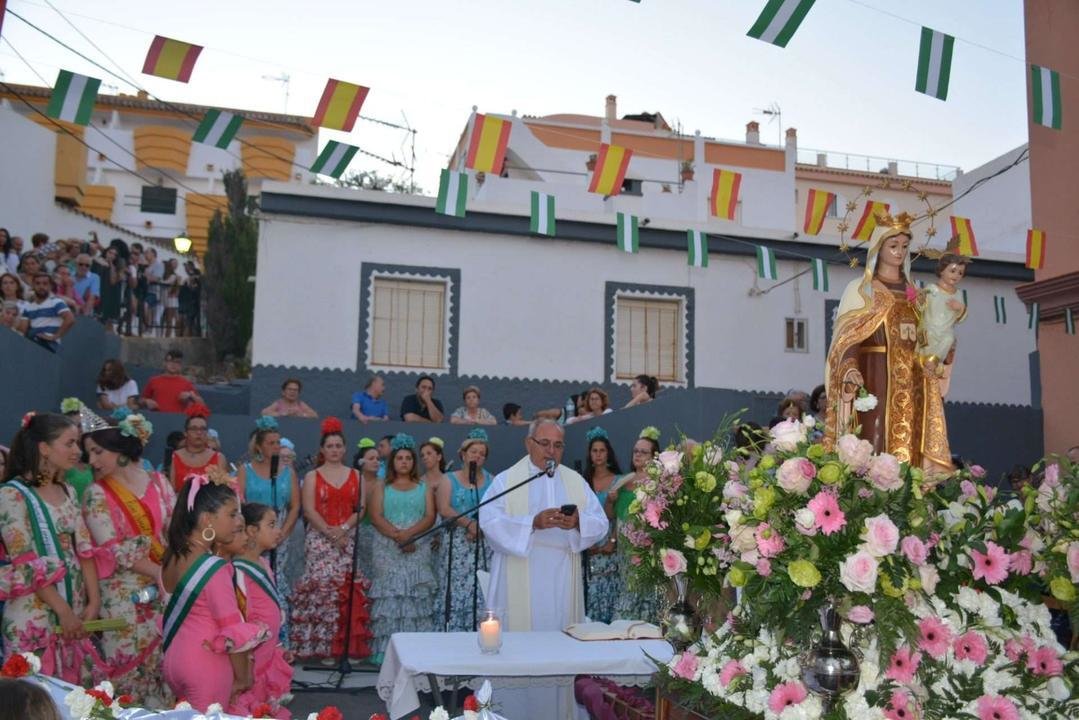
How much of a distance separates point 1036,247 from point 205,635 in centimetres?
995

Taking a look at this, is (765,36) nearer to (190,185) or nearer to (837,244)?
(837,244)

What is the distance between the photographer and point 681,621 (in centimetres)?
479

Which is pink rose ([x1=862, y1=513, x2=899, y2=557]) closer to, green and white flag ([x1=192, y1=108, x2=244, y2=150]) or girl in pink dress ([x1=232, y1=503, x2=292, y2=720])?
girl in pink dress ([x1=232, y1=503, x2=292, y2=720])

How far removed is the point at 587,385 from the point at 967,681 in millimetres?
13050

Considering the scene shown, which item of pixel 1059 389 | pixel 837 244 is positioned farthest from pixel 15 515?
pixel 837 244

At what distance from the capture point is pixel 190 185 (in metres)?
36.9

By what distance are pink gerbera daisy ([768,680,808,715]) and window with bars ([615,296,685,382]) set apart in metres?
13.1

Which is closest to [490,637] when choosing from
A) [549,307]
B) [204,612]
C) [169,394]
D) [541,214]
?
[204,612]

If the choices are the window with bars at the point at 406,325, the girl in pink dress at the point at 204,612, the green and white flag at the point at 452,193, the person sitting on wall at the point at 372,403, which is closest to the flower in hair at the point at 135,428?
the girl in pink dress at the point at 204,612

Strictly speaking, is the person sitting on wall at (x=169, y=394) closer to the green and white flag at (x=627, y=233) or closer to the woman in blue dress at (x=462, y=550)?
the woman in blue dress at (x=462, y=550)

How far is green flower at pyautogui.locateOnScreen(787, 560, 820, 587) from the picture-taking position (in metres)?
3.64

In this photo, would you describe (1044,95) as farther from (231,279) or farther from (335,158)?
(231,279)

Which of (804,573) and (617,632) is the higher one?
(804,573)

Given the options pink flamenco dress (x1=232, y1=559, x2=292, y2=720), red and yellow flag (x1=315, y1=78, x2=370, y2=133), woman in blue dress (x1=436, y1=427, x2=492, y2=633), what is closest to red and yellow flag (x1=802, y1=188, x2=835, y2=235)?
woman in blue dress (x1=436, y1=427, x2=492, y2=633)
